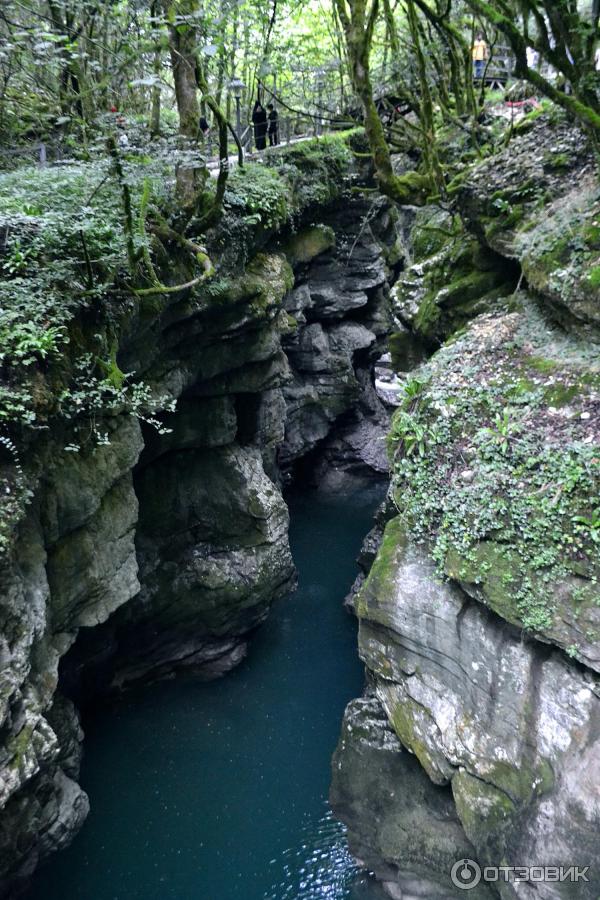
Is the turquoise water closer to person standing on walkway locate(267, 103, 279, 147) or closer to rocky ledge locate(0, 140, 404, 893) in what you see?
rocky ledge locate(0, 140, 404, 893)

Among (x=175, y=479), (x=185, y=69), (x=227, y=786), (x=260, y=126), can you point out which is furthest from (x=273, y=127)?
(x=227, y=786)

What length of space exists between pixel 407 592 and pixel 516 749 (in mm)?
1859

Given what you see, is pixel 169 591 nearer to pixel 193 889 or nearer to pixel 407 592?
pixel 193 889

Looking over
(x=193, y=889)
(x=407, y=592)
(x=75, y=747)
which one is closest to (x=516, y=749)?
(x=407, y=592)

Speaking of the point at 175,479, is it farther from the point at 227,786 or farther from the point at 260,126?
the point at 260,126

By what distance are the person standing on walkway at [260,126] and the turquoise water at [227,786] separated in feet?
36.2

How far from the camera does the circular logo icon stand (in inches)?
259

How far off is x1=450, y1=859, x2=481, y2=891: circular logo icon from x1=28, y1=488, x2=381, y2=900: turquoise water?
66.4 inches

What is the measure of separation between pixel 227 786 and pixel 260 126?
13.7 meters

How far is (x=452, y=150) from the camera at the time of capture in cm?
1248

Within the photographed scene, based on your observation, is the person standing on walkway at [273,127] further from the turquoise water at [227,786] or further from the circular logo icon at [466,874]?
the circular logo icon at [466,874]

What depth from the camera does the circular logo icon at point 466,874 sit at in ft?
21.6

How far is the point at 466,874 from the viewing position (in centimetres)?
665

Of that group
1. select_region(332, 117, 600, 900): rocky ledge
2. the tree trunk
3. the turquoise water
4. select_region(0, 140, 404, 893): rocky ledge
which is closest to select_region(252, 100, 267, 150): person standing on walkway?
select_region(0, 140, 404, 893): rocky ledge
